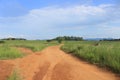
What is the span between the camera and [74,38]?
439 feet

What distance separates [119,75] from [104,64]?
175 inches

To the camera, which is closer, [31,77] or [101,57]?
[31,77]

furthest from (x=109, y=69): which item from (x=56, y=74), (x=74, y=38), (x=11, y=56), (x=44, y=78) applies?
(x=74, y=38)

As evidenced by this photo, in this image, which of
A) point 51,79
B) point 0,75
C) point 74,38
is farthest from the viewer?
point 74,38

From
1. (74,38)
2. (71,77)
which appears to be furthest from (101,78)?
(74,38)

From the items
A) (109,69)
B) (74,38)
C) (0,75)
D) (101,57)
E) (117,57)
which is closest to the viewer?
(0,75)

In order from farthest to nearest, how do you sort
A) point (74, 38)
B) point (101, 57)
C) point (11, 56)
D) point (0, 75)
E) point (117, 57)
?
1. point (74, 38)
2. point (11, 56)
3. point (101, 57)
4. point (117, 57)
5. point (0, 75)

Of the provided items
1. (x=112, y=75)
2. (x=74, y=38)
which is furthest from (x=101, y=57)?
(x=74, y=38)

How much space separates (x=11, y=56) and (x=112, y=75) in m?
12.7

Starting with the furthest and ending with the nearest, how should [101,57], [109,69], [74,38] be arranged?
[74,38] → [101,57] → [109,69]

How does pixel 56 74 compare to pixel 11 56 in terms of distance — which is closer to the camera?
pixel 56 74

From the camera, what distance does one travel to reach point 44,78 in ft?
47.4

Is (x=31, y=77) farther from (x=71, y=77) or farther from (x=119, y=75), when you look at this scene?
(x=119, y=75)

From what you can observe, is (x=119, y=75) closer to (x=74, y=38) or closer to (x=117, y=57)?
(x=117, y=57)
